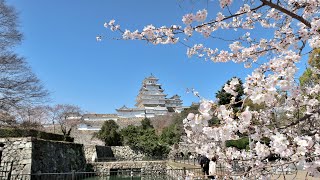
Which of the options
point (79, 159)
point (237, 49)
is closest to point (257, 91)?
point (237, 49)

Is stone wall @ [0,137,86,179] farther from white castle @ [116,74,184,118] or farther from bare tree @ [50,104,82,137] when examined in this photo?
white castle @ [116,74,184,118]

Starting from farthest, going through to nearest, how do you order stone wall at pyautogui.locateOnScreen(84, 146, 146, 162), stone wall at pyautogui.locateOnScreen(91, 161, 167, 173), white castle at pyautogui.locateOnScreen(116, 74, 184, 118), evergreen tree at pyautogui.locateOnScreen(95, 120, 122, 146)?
1. white castle at pyautogui.locateOnScreen(116, 74, 184, 118)
2. evergreen tree at pyautogui.locateOnScreen(95, 120, 122, 146)
3. stone wall at pyautogui.locateOnScreen(84, 146, 146, 162)
4. stone wall at pyautogui.locateOnScreen(91, 161, 167, 173)

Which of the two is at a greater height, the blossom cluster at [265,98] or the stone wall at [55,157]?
the blossom cluster at [265,98]

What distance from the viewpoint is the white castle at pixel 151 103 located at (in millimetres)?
54312

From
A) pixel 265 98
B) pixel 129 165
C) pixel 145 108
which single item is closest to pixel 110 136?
pixel 129 165

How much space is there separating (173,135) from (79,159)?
16.1 meters

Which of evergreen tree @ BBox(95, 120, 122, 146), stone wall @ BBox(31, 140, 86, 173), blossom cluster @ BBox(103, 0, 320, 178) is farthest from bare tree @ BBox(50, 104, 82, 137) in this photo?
blossom cluster @ BBox(103, 0, 320, 178)

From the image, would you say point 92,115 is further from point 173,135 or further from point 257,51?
point 257,51

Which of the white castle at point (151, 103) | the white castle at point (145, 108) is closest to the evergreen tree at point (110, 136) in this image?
the white castle at point (145, 108)

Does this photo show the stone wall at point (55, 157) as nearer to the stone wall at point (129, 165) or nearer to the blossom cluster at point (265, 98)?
the stone wall at point (129, 165)

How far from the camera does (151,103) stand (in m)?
57.7

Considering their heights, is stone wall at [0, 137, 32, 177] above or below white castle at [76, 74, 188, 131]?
below

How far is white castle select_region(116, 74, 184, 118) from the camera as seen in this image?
54.3m

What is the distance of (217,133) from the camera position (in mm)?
2176
